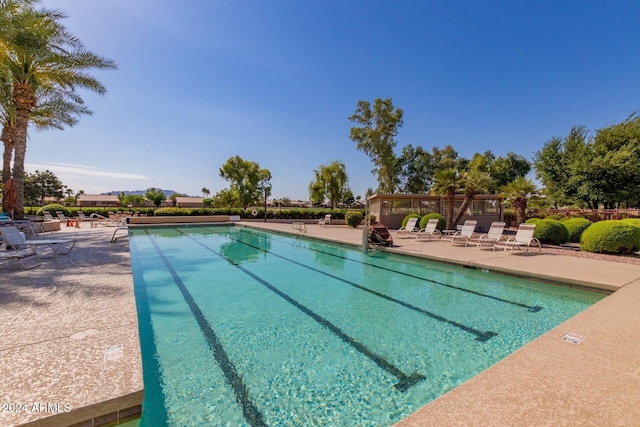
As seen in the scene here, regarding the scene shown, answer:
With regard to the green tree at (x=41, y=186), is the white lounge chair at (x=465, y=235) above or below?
below

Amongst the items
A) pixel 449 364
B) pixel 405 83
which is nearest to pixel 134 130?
pixel 405 83

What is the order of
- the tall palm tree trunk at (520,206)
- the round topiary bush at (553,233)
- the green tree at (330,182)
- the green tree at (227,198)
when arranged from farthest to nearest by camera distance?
the green tree at (330,182), the green tree at (227,198), the tall palm tree trunk at (520,206), the round topiary bush at (553,233)

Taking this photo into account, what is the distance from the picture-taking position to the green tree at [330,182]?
123 feet

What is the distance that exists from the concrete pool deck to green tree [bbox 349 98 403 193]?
1113 inches

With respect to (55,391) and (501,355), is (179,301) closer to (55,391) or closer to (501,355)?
(55,391)

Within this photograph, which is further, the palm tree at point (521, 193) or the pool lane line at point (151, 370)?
the palm tree at point (521, 193)

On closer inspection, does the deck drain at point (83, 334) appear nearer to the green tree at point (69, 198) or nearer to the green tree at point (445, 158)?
the green tree at point (445, 158)

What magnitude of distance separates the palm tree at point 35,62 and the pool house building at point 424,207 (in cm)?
1736

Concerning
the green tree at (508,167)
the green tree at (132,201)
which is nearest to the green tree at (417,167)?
the green tree at (508,167)

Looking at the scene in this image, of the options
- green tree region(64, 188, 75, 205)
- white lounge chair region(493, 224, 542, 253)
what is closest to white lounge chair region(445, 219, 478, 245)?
white lounge chair region(493, 224, 542, 253)

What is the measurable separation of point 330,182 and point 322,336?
1339 inches

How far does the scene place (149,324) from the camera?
15.1 ft

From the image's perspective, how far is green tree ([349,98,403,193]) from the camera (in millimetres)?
30875

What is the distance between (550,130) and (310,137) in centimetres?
2092
